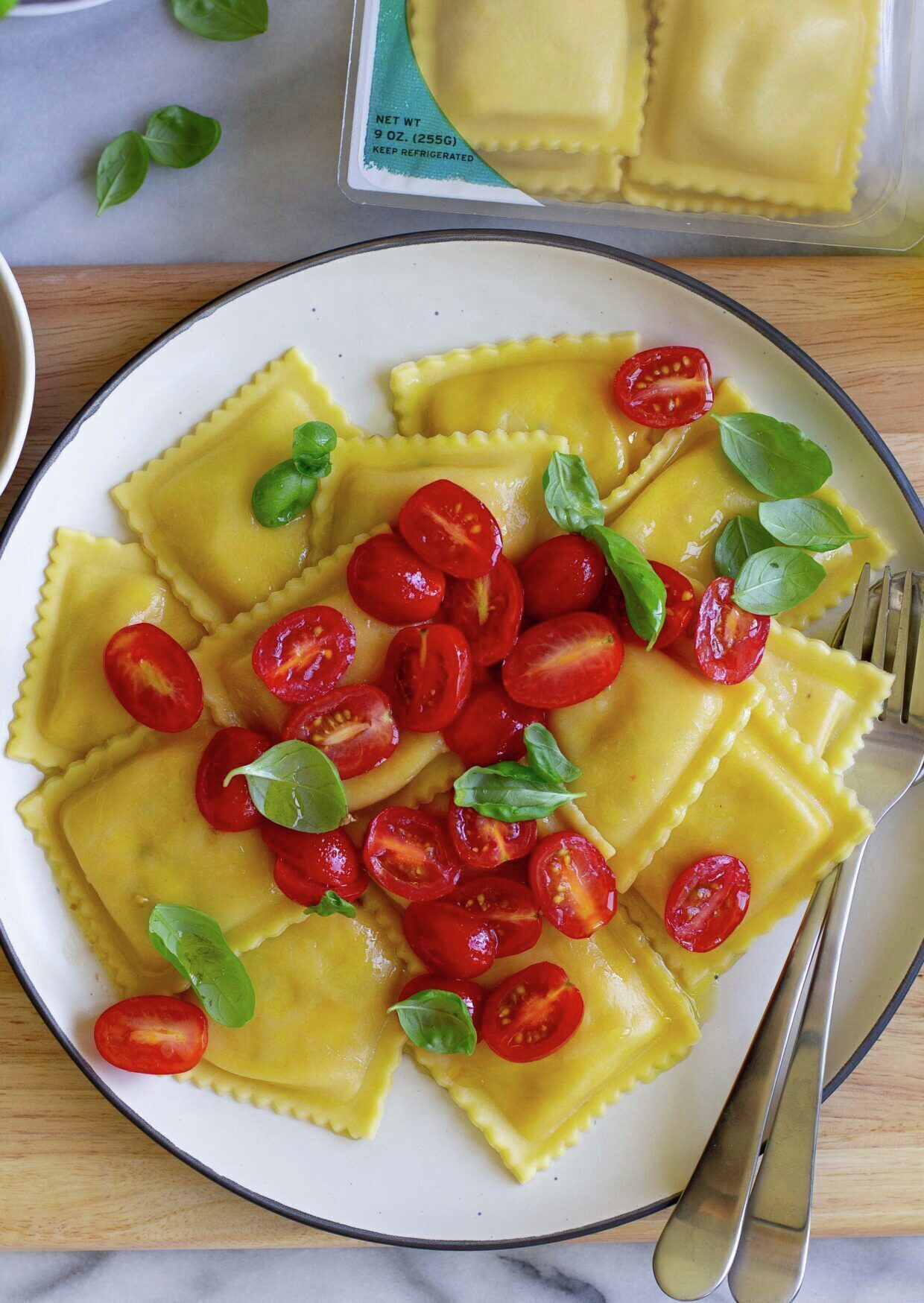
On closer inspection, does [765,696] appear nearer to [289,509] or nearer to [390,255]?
[289,509]

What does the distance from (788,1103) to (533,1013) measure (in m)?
0.86

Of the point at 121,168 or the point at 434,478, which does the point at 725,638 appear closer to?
the point at 434,478

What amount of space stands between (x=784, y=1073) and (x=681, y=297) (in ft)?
8.32

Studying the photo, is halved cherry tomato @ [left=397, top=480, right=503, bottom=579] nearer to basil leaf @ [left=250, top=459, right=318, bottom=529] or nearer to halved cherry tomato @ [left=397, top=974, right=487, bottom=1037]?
basil leaf @ [left=250, top=459, right=318, bottom=529]

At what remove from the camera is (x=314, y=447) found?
3246 millimetres

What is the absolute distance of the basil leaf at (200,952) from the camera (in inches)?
126

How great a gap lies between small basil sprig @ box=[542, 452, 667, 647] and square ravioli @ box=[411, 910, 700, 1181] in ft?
3.51

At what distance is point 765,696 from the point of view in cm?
338

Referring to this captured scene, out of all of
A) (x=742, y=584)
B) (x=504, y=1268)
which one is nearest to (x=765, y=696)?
(x=742, y=584)

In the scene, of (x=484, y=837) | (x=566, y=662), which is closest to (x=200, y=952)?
(x=484, y=837)

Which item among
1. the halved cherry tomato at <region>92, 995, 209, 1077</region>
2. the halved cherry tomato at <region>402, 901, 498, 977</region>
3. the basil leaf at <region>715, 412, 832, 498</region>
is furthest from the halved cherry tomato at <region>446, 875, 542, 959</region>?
the basil leaf at <region>715, 412, 832, 498</region>

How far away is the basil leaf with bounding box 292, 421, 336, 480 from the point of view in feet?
10.6

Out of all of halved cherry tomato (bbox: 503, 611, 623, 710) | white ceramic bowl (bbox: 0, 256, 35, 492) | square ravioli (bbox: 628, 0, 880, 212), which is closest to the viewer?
white ceramic bowl (bbox: 0, 256, 35, 492)

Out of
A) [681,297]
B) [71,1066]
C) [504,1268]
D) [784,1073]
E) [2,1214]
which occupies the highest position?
[681,297]
